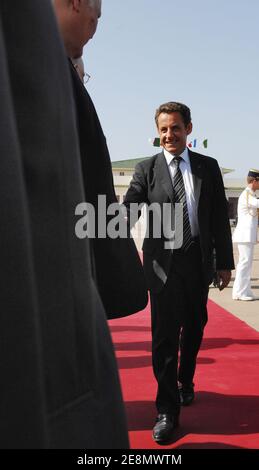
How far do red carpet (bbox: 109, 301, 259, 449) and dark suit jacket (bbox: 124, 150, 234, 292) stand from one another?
2.53 feet

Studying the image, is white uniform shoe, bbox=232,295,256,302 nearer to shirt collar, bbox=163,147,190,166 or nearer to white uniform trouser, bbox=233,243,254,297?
white uniform trouser, bbox=233,243,254,297

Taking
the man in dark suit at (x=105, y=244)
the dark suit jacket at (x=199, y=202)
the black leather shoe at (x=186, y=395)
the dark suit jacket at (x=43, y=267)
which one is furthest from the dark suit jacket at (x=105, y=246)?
the black leather shoe at (x=186, y=395)

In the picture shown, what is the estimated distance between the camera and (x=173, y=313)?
102 inches

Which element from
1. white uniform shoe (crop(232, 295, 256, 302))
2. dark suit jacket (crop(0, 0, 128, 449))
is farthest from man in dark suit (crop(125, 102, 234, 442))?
white uniform shoe (crop(232, 295, 256, 302))

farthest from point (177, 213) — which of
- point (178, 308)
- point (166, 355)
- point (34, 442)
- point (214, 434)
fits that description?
point (34, 442)

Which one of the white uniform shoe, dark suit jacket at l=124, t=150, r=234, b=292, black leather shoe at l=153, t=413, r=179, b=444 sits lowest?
the white uniform shoe

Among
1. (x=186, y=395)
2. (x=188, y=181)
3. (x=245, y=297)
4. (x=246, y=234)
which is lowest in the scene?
(x=245, y=297)

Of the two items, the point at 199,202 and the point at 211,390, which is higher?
the point at 199,202

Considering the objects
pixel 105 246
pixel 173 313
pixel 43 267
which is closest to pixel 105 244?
pixel 105 246

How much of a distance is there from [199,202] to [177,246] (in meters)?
0.29

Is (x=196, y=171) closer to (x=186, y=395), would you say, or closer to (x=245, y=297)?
(x=186, y=395)

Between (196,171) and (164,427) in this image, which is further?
(196,171)

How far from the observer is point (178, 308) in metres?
2.61

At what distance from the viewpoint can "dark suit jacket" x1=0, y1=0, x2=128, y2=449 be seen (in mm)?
394
